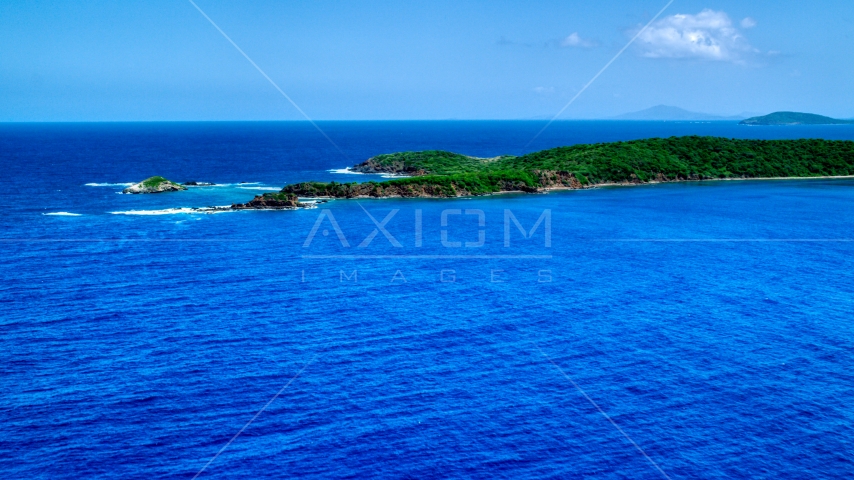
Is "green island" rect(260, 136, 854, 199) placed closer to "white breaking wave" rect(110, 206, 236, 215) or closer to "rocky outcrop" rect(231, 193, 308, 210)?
"rocky outcrop" rect(231, 193, 308, 210)

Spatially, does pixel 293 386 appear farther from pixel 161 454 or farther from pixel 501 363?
pixel 501 363

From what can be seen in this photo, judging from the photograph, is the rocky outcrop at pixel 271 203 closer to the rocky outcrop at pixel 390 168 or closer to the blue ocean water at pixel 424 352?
the blue ocean water at pixel 424 352

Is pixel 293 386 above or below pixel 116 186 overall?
below

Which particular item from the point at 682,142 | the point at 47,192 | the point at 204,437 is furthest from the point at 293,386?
the point at 682,142

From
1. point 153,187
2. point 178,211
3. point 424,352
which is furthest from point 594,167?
point 424,352

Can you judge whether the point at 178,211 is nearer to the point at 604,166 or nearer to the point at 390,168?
the point at 390,168

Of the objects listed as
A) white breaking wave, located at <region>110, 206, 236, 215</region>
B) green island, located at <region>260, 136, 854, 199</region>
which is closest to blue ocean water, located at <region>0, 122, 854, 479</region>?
white breaking wave, located at <region>110, 206, 236, 215</region>
